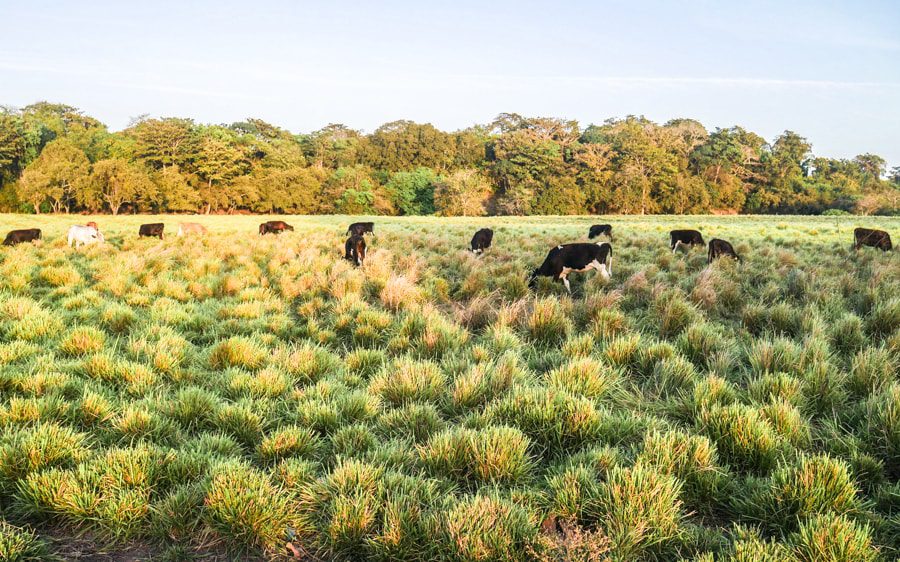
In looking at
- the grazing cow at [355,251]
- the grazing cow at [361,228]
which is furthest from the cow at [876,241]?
the grazing cow at [361,228]

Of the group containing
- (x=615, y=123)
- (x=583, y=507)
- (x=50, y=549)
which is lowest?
(x=50, y=549)

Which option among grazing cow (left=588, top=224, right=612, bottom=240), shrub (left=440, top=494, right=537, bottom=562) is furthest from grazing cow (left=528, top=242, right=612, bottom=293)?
grazing cow (left=588, top=224, right=612, bottom=240)

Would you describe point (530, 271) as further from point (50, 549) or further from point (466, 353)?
point (50, 549)

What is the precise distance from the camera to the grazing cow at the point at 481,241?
587 inches

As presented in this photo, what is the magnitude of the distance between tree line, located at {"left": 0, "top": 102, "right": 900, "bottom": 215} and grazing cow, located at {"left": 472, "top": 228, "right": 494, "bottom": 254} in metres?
50.1

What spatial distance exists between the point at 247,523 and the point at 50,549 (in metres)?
0.98

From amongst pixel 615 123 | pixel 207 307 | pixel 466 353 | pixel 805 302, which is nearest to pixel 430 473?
pixel 466 353

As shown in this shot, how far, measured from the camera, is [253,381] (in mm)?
4262

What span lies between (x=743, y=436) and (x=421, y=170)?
7702cm

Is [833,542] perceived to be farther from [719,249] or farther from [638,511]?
[719,249]

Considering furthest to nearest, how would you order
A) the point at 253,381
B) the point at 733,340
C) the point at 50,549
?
the point at 733,340
the point at 253,381
the point at 50,549

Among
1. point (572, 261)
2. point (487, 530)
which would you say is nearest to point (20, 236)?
point (572, 261)

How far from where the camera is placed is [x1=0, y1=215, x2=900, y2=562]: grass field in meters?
2.42

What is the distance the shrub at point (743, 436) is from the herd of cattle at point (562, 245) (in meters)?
5.70
